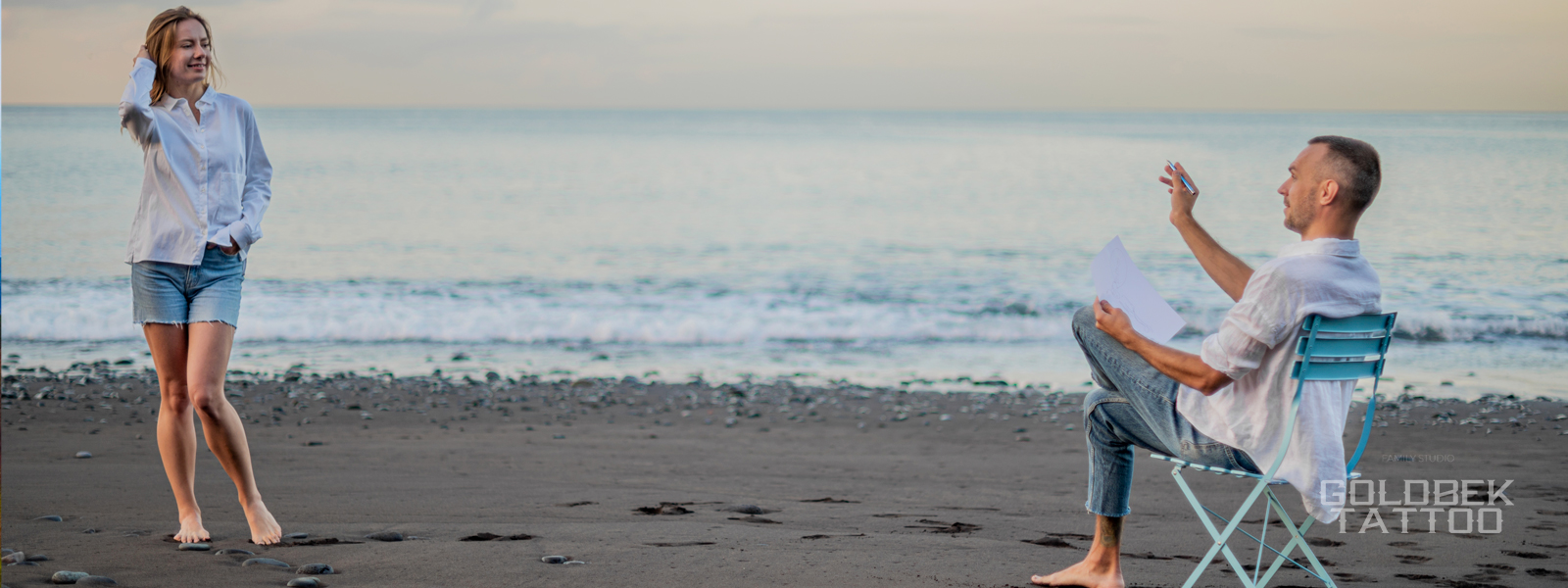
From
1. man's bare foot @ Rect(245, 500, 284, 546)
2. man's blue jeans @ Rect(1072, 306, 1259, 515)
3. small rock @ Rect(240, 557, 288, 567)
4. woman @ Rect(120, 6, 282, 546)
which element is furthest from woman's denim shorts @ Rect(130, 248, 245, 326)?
man's blue jeans @ Rect(1072, 306, 1259, 515)

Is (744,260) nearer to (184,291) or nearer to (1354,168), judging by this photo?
(184,291)

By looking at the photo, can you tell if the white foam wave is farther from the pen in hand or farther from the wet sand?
the pen in hand

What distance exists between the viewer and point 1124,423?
10.7 feet

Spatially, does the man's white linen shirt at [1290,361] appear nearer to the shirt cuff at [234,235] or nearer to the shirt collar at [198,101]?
the shirt cuff at [234,235]

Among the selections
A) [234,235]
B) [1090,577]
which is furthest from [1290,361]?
[234,235]

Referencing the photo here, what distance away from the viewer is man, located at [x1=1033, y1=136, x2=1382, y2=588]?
277 cm

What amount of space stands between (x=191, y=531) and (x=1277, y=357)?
149 inches

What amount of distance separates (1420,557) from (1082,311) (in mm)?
1947

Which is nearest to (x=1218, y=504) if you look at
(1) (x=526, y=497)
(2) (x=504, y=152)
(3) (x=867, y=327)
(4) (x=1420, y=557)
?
(4) (x=1420, y=557)

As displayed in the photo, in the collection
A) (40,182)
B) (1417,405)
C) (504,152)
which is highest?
(504,152)

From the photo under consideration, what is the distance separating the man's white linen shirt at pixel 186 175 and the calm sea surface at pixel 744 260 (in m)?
6.43

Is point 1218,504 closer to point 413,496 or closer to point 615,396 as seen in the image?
point 413,496

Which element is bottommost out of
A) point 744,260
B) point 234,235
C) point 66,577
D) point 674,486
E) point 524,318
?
point 66,577

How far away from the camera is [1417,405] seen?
8469 mm
